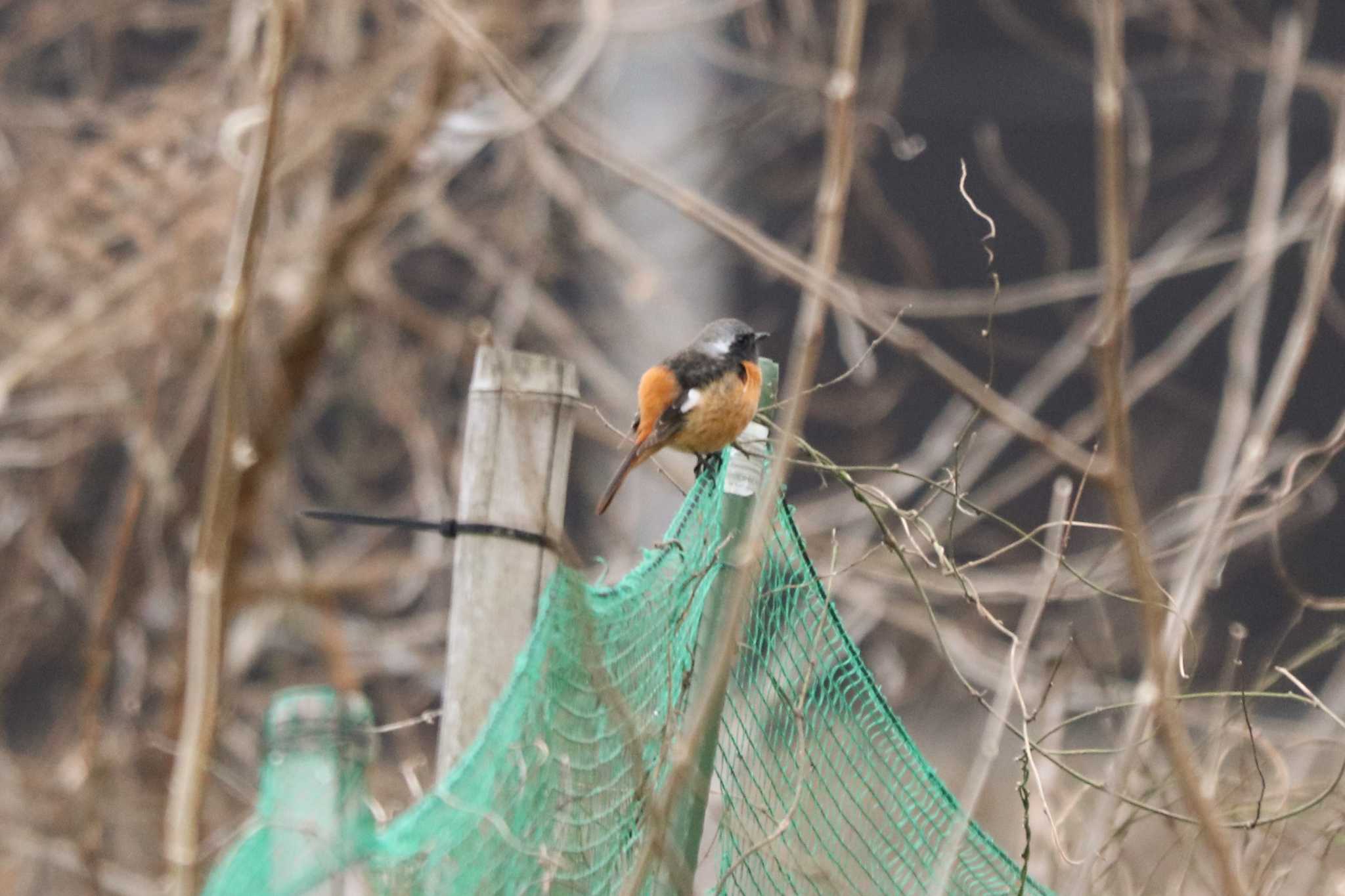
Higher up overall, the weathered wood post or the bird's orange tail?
the bird's orange tail

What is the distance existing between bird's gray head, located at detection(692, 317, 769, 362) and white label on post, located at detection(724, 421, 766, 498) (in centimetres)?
59

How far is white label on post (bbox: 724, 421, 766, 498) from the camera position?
9.05ft

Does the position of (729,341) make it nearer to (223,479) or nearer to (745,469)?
(745,469)

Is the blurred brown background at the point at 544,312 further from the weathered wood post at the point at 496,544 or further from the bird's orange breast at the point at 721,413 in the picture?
the weathered wood post at the point at 496,544

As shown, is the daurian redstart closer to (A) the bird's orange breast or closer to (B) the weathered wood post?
(A) the bird's orange breast

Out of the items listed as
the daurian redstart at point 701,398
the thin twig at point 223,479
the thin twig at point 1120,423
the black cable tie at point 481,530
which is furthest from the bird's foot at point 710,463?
the thin twig at point 1120,423

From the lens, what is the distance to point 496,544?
304 centimetres

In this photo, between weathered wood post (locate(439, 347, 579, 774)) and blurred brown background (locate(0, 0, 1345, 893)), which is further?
blurred brown background (locate(0, 0, 1345, 893))

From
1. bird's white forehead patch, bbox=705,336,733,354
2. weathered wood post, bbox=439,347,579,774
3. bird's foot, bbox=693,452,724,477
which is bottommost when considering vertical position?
weathered wood post, bbox=439,347,579,774

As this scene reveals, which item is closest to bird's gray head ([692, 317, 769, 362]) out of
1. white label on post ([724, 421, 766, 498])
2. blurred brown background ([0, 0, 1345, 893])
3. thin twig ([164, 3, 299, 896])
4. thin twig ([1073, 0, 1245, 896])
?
white label on post ([724, 421, 766, 498])

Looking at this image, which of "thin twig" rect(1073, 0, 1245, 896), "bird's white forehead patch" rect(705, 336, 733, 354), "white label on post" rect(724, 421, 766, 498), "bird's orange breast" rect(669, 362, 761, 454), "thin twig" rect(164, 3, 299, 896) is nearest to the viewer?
"thin twig" rect(1073, 0, 1245, 896)

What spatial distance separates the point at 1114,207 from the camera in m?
1.42

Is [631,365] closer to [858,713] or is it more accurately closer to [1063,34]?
[1063,34]

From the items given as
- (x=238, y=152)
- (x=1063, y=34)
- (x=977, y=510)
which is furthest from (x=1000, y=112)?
(x=977, y=510)
